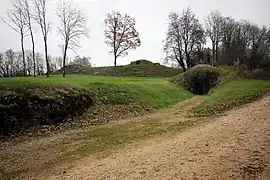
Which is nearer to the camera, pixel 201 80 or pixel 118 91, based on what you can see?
pixel 118 91

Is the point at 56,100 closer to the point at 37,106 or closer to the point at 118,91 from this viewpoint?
the point at 37,106

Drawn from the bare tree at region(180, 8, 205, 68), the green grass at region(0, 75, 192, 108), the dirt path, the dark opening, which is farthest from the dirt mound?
the bare tree at region(180, 8, 205, 68)

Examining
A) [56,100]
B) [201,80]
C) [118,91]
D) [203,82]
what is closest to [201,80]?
[201,80]

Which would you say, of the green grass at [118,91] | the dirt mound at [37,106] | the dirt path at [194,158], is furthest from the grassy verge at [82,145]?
the green grass at [118,91]

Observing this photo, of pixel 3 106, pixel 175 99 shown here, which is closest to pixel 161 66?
pixel 175 99

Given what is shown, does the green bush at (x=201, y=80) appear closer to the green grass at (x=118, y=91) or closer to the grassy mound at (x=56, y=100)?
the green grass at (x=118, y=91)

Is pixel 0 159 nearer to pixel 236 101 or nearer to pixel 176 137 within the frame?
pixel 176 137

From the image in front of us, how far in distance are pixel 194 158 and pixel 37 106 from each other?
10294 mm

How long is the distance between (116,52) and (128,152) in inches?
1765

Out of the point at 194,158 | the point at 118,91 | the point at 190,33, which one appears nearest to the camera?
the point at 194,158

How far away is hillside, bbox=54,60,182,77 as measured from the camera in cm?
6184

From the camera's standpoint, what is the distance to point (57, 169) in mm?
10922

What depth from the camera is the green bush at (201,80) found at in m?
36.8

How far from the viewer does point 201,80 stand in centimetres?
3781
